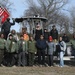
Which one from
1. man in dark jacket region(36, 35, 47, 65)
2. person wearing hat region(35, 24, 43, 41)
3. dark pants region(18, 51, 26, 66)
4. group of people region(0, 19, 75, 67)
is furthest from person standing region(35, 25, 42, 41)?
dark pants region(18, 51, 26, 66)

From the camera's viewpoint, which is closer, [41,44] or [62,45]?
[41,44]

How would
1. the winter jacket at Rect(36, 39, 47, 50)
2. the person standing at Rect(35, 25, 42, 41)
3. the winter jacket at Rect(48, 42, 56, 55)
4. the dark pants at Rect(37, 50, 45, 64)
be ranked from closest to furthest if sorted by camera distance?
the winter jacket at Rect(36, 39, 47, 50)
the winter jacket at Rect(48, 42, 56, 55)
the dark pants at Rect(37, 50, 45, 64)
the person standing at Rect(35, 25, 42, 41)

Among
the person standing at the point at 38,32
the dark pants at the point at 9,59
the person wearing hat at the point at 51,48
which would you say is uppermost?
the person standing at the point at 38,32

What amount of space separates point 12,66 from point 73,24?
68362mm

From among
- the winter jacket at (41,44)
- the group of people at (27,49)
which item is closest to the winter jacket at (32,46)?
the group of people at (27,49)

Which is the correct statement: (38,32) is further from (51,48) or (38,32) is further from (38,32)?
(51,48)

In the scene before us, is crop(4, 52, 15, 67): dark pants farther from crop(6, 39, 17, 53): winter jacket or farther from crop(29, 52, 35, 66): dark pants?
crop(29, 52, 35, 66): dark pants

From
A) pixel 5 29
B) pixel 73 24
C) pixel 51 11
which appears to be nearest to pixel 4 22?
pixel 5 29

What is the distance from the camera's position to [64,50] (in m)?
19.7

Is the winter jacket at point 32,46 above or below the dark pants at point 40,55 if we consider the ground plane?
above

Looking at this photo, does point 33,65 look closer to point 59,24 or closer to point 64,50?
point 64,50

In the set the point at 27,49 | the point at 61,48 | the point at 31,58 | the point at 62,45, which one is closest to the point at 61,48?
the point at 61,48

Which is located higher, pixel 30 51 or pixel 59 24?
pixel 59 24

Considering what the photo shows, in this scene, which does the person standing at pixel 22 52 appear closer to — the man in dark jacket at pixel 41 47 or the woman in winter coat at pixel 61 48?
the man in dark jacket at pixel 41 47
